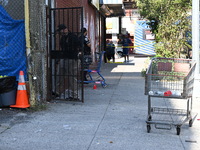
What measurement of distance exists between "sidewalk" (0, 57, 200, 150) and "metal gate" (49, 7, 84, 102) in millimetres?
482

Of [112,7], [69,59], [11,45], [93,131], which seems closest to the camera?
[93,131]

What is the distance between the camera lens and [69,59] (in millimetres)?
8938

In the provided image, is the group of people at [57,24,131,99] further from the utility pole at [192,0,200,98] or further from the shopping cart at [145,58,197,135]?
the utility pole at [192,0,200,98]

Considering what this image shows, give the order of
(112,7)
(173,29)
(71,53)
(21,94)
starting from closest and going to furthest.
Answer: (21,94), (71,53), (173,29), (112,7)

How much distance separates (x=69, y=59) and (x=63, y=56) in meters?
0.18

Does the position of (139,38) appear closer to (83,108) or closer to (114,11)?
(114,11)

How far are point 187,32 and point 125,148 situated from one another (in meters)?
10.6

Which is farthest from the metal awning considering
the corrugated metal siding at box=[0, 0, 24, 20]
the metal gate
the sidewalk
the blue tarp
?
the blue tarp

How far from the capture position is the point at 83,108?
332 inches

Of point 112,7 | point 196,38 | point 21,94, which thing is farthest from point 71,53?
point 112,7

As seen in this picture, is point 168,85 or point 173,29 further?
point 173,29

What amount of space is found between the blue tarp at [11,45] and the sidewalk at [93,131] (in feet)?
3.86

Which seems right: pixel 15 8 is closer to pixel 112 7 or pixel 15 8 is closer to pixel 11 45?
pixel 11 45

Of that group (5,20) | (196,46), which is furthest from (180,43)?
(5,20)
